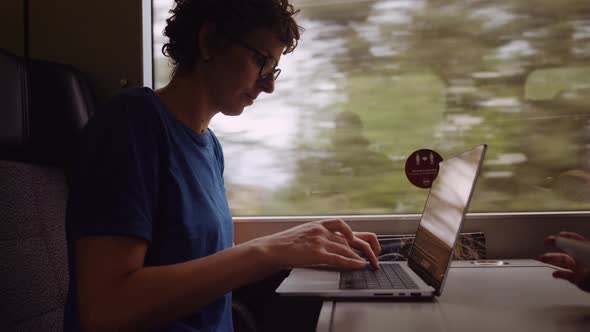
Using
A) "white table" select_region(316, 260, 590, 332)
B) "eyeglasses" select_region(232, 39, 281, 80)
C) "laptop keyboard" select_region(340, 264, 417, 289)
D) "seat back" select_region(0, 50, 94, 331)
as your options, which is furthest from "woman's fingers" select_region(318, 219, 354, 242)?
"seat back" select_region(0, 50, 94, 331)

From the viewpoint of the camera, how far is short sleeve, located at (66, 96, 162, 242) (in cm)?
78

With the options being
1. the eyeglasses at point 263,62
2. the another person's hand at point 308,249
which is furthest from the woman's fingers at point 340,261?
the eyeglasses at point 263,62

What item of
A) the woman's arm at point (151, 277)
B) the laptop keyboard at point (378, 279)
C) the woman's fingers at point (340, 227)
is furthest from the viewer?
the woman's fingers at point (340, 227)

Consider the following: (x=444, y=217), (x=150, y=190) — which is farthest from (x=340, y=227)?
(x=150, y=190)

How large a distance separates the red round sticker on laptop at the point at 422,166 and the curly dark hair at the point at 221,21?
769 mm

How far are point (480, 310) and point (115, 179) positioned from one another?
0.80 metres

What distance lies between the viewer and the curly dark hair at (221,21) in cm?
109

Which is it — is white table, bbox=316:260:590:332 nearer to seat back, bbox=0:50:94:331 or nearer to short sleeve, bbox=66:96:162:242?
short sleeve, bbox=66:96:162:242

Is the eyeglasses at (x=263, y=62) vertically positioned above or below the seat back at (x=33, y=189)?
above

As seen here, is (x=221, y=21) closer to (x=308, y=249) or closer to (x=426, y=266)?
(x=308, y=249)

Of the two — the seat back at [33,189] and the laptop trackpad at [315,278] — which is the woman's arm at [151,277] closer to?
the laptop trackpad at [315,278]

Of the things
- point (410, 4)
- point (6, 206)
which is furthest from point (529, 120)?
point (6, 206)

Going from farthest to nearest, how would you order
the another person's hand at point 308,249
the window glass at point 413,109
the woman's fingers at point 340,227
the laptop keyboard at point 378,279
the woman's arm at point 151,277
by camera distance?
the window glass at point 413,109 < the woman's fingers at point 340,227 < the laptop keyboard at point 378,279 < the another person's hand at point 308,249 < the woman's arm at point 151,277

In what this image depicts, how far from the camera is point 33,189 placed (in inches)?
47.4
